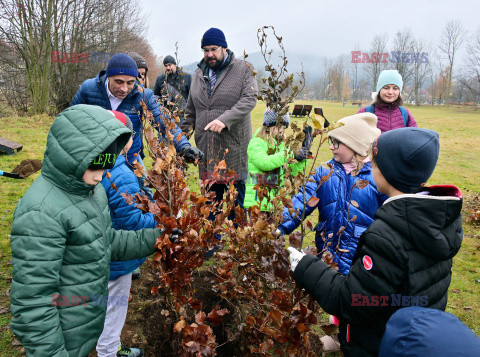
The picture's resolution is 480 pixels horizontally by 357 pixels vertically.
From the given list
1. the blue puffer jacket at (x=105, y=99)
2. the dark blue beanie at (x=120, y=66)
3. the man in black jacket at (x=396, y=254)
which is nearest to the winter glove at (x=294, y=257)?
the man in black jacket at (x=396, y=254)

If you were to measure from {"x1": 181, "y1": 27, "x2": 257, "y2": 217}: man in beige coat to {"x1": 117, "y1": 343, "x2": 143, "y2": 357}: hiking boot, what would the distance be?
165cm

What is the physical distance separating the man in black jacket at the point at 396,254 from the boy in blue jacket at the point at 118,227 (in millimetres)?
1056

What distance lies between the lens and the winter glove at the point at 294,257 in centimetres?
156

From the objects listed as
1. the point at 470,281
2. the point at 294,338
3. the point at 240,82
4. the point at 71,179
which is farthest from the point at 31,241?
the point at 470,281

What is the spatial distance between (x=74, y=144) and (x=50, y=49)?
14.6 m

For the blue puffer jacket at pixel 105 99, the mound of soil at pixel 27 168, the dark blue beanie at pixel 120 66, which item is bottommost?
the mound of soil at pixel 27 168

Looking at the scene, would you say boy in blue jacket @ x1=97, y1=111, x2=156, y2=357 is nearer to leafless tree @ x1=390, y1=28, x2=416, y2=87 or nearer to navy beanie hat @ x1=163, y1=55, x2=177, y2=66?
navy beanie hat @ x1=163, y1=55, x2=177, y2=66

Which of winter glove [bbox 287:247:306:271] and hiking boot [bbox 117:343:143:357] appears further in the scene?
hiking boot [bbox 117:343:143:357]

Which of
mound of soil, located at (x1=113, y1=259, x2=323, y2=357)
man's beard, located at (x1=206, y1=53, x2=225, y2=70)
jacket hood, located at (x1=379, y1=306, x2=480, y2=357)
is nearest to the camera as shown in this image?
jacket hood, located at (x1=379, y1=306, x2=480, y2=357)

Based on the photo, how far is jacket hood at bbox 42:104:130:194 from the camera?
4.66 feet

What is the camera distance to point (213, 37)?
326 cm

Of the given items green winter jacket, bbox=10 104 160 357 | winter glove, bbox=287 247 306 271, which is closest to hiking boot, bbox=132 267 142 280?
green winter jacket, bbox=10 104 160 357

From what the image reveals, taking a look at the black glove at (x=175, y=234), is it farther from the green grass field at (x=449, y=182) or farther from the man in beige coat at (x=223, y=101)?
the green grass field at (x=449, y=182)

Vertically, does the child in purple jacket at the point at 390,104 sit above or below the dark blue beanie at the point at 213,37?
below
